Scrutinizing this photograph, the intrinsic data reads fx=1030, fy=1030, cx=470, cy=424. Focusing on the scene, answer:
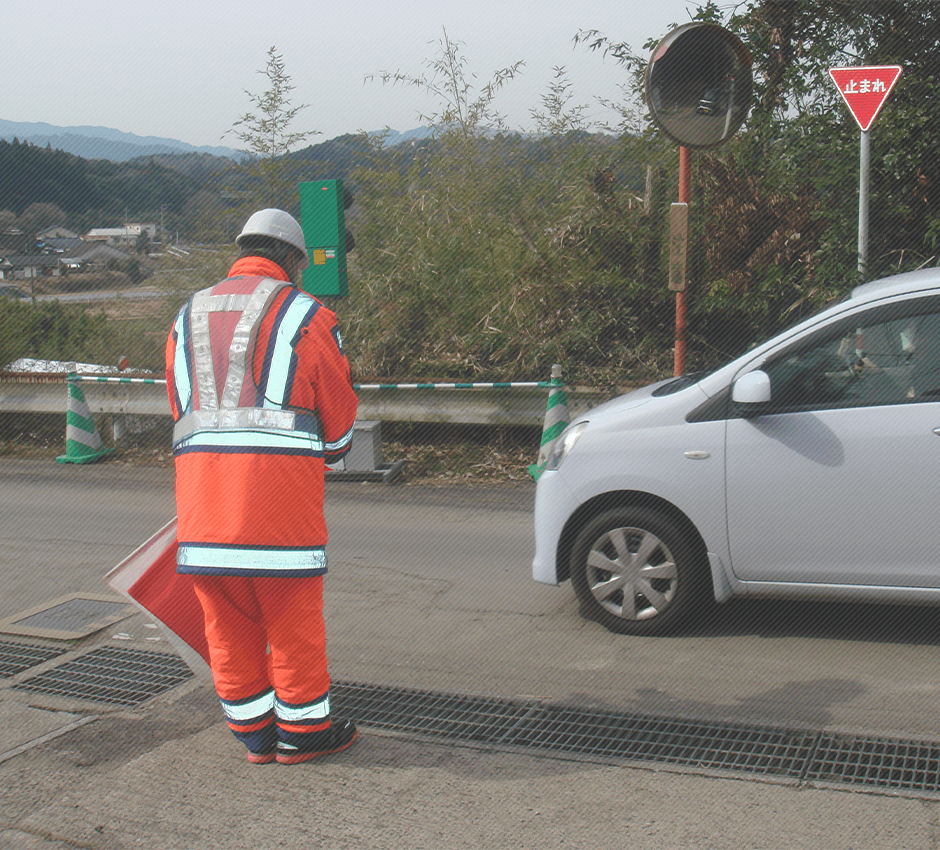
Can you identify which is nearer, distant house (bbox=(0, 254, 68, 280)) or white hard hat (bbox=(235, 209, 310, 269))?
white hard hat (bbox=(235, 209, 310, 269))

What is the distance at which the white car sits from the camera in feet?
15.4

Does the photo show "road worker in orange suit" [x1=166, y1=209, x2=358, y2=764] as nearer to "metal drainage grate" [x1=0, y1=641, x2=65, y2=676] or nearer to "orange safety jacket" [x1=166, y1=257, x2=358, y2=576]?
"orange safety jacket" [x1=166, y1=257, x2=358, y2=576]

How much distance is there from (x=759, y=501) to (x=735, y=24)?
8118 mm

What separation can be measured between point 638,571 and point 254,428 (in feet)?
7.92

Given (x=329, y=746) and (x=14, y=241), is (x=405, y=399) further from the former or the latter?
(x=14, y=241)

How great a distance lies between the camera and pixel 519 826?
10.8 ft

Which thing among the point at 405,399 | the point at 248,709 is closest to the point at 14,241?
the point at 405,399

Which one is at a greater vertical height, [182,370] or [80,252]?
[80,252]

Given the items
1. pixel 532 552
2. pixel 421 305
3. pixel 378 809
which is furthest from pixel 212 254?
pixel 378 809

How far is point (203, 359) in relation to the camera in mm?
3613

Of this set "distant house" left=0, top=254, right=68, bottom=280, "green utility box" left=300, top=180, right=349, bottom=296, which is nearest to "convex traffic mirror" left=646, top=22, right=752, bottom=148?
"green utility box" left=300, top=180, right=349, bottom=296

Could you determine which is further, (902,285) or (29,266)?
(29,266)

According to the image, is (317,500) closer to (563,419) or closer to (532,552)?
(532,552)

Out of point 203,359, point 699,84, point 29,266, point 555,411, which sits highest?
point 699,84
